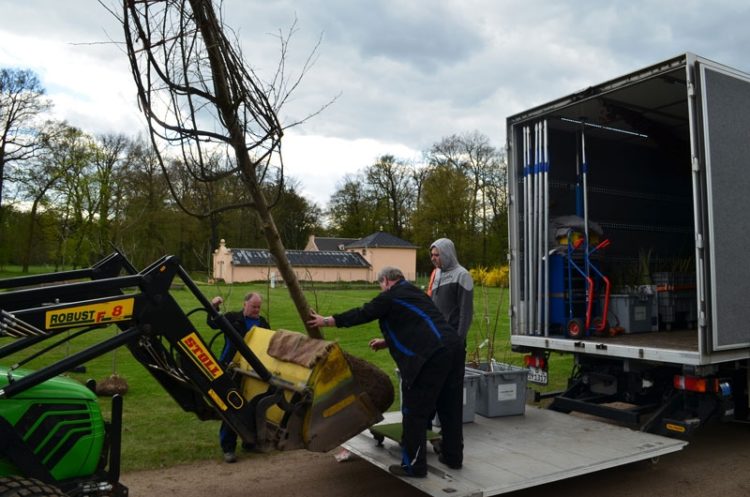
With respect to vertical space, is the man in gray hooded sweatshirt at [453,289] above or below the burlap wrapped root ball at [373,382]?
above

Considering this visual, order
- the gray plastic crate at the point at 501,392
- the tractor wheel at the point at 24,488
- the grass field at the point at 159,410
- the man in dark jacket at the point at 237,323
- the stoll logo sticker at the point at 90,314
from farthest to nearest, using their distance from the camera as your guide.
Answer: the gray plastic crate at the point at 501,392
the grass field at the point at 159,410
the man in dark jacket at the point at 237,323
the stoll logo sticker at the point at 90,314
the tractor wheel at the point at 24,488

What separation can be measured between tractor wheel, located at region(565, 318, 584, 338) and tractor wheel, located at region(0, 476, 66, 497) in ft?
16.7

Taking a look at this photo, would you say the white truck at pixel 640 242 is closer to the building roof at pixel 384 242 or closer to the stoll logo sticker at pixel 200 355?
the stoll logo sticker at pixel 200 355

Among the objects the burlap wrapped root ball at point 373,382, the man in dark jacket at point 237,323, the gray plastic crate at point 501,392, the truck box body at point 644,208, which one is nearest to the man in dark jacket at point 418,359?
the burlap wrapped root ball at point 373,382

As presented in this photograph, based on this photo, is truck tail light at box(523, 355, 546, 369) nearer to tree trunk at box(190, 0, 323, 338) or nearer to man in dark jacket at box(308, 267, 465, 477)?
man in dark jacket at box(308, 267, 465, 477)

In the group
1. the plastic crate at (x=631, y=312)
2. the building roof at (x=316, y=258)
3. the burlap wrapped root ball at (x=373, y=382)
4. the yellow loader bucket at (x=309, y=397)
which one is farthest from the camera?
the building roof at (x=316, y=258)

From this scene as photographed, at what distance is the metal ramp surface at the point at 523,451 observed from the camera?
4.31m

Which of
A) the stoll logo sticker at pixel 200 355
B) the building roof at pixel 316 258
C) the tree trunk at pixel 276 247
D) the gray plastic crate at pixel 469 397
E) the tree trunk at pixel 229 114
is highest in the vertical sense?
the building roof at pixel 316 258

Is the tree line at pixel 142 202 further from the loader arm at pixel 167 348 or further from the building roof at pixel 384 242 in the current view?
the loader arm at pixel 167 348

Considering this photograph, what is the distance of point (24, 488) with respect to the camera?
2895 mm

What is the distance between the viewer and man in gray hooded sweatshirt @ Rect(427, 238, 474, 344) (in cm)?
529

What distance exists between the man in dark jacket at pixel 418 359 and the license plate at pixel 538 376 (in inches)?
85.2

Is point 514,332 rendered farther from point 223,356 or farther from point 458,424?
point 223,356

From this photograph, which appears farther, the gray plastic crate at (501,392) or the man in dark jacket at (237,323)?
the gray plastic crate at (501,392)
